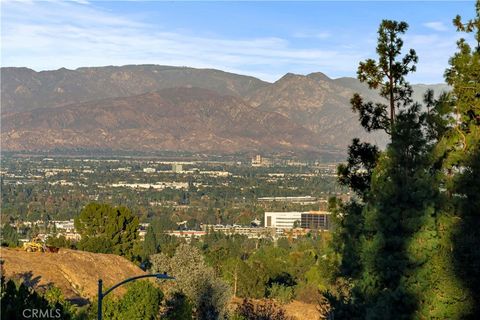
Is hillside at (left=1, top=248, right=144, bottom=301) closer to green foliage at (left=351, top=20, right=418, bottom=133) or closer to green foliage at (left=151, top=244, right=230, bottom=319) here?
green foliage at (left=151, top=244, right=230, bottom=319)

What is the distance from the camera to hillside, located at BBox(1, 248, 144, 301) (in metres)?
51.3

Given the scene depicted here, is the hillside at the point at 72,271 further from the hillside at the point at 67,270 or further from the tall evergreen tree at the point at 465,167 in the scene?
the tall evergreen tree at the point at 465,167

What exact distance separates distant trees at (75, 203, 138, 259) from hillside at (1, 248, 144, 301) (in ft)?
43.5

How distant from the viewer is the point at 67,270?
5428 cm

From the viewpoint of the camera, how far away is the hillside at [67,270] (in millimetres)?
51281

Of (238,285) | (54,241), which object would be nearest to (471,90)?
(238,285)

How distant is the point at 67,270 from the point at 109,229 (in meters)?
21.2

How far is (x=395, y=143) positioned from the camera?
30234 mm

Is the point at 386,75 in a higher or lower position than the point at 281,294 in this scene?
higher

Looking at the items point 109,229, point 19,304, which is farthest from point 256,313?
point 109,229

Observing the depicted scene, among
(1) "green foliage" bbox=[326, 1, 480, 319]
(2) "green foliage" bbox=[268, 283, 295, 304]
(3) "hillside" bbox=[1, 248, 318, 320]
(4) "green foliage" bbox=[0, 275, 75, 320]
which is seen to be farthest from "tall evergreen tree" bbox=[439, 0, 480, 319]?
(2) "green foliage" bbox=[268, 283, 295, 304]

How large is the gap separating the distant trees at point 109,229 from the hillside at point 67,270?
43.5ft

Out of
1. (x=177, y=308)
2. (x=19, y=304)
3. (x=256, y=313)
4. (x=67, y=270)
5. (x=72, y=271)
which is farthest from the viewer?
(x=72, y=271)

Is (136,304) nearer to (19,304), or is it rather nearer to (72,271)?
(19,304)
